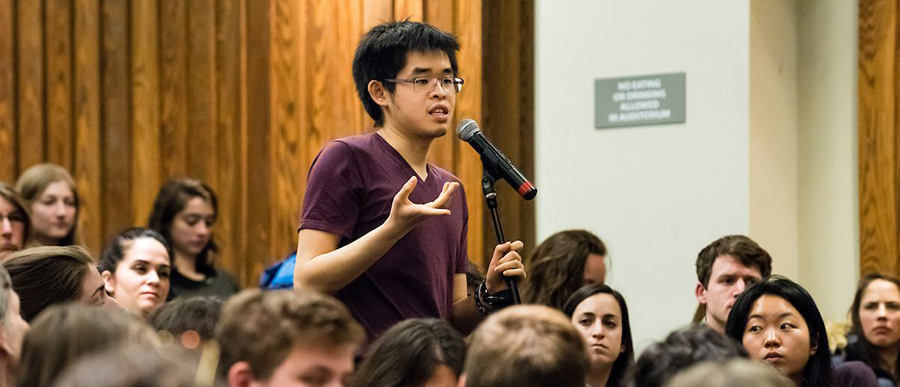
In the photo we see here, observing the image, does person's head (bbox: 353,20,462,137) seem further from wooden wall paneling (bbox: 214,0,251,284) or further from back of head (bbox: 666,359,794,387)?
wooden wall paneling (bbox: 214,0,251,284)

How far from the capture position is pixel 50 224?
461 centimetres

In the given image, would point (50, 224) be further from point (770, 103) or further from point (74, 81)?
point (770, 103)

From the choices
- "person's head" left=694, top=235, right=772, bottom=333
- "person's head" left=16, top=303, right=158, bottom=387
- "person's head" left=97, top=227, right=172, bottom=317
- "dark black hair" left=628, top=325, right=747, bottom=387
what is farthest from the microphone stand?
"person's head" left=97, top=227, right=172, bottom=317

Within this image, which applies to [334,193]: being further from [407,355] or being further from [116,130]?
[116,130]

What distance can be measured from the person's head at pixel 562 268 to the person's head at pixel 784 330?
0.90 metres

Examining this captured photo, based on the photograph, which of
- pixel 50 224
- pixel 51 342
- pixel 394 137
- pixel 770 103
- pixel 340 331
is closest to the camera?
pixel 51 342

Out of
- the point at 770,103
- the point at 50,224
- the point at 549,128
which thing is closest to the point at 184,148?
the point at 50,224

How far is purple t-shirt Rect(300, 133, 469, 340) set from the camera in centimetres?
280

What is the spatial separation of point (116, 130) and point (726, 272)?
2489 millimetres

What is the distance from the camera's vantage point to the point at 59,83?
5289 mm

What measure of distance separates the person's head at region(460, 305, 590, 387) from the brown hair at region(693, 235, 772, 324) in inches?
80.0

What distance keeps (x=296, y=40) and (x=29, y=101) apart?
1.03m

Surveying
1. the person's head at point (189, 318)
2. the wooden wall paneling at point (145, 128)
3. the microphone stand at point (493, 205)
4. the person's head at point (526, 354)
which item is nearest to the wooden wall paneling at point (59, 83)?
the wooden wall paneling at point (145, 128)

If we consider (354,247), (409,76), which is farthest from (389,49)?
(354,247)
